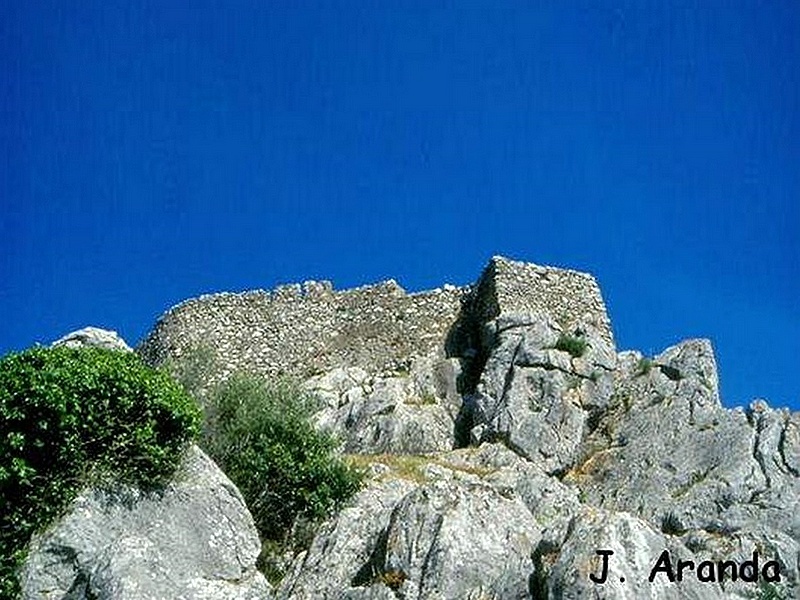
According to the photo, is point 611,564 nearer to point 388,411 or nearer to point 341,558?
point 341,558

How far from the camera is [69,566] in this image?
60.9 ft

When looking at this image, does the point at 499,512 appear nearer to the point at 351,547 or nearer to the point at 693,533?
the point at 351,547

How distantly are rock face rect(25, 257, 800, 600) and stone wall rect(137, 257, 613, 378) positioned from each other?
0.08 m

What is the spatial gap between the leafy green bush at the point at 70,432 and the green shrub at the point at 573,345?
16224 mm

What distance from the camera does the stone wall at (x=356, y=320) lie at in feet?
128

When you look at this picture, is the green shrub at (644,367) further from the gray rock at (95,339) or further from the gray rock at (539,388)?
the gray rock at (95,339)

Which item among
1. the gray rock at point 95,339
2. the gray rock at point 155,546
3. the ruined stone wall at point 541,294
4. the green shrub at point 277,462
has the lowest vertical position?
the gray rock at point 155,546

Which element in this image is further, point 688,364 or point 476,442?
point 688,364

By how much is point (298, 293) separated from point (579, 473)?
15.7 meters

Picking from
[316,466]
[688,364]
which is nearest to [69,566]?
[316,466]

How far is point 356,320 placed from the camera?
1603 inches

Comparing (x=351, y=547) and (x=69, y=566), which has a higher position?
(x=351, y=547)

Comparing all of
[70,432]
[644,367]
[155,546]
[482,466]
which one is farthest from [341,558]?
[644,367]

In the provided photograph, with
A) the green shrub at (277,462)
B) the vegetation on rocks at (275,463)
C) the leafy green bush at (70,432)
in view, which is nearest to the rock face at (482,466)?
the leafy green bush at (70,432)
